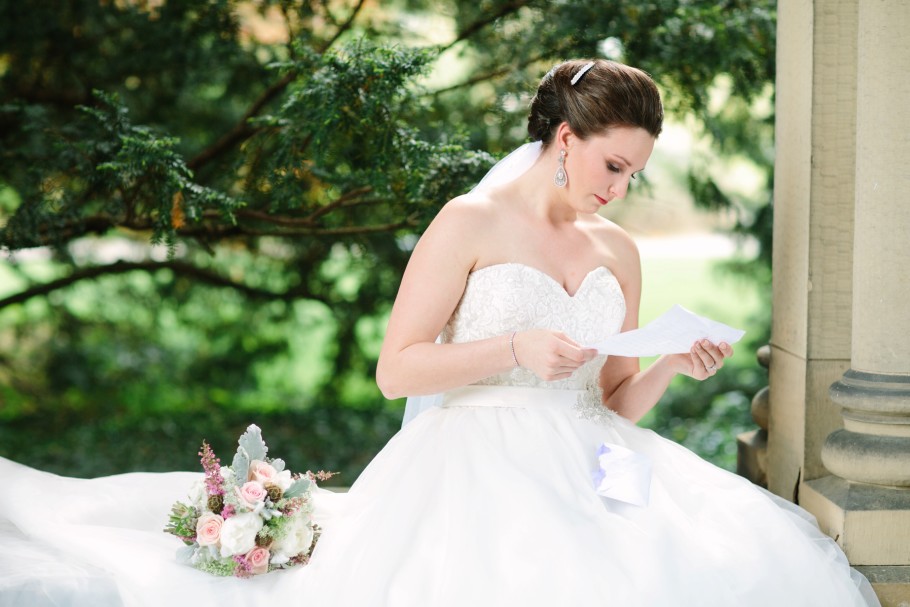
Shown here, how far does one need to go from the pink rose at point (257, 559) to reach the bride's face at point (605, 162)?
122 centimetres

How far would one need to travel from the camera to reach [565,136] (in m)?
2.53

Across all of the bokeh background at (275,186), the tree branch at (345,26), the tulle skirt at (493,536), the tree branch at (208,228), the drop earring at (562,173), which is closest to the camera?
the tulle skirt at (493,536)

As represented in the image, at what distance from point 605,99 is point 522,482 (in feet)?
3.27

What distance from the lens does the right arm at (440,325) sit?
2.33 metres

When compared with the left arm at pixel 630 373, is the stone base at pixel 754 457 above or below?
below

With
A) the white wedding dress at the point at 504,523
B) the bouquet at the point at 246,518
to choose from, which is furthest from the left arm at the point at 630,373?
the bouquet at the point at 246,518

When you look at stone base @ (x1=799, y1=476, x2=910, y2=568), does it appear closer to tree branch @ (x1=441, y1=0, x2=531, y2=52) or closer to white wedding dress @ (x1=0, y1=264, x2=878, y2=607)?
white wedding dress @ (x1=0, y1=264, x2=878, y2=607)

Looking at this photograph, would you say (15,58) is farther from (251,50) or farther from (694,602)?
(694,602)

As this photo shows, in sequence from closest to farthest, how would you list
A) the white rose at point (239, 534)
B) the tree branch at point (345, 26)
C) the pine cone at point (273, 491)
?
the white rose at point (239, 534) → the pine cone at point (273, 491) → the tree branch at point (345, 26)

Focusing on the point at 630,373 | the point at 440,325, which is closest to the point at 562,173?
the point at 440,325

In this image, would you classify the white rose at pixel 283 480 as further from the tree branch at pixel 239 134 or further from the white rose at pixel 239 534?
the tree branch at pixel 239 134

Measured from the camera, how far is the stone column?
2455 mm

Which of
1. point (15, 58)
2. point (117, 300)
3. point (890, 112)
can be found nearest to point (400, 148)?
point (890, 112)

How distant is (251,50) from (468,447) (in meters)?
3.48
